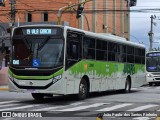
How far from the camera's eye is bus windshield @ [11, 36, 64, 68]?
722 inches

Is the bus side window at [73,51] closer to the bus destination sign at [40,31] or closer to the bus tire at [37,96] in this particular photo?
the bus destination sign at [40,31]

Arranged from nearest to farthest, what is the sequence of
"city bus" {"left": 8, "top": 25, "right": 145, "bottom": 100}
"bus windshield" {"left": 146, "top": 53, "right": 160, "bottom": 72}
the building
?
"city bus" {"left": 8, "top": 25, "right": 145, "bottom": 100} < "bus windshield" {"left": 146, "top": 53, "right": 160, "bottom": 72} < the building

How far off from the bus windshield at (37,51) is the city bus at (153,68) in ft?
74.4

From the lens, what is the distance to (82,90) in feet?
66.8

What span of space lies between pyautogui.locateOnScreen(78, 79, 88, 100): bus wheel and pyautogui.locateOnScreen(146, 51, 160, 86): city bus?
2002 centimetres

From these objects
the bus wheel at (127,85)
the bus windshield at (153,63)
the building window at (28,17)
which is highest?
the building window at (28,17)

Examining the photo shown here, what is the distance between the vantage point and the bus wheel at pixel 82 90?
2017 centimetres

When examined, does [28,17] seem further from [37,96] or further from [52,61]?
[52,61]

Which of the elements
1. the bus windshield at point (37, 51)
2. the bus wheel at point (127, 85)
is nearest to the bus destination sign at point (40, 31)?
the bus windshield at point (37, 51)

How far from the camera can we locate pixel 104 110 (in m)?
16.0

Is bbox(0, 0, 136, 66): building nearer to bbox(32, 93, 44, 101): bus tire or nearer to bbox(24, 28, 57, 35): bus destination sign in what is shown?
bbox(32, 93, 44, 101): bus tire

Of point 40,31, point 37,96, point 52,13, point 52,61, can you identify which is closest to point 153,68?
point 37,96

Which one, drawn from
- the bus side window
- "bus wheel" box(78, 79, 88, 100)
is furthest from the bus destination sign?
"bus wheel" box(78, 79, 88, 100)

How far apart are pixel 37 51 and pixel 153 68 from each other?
2339 centimetres
